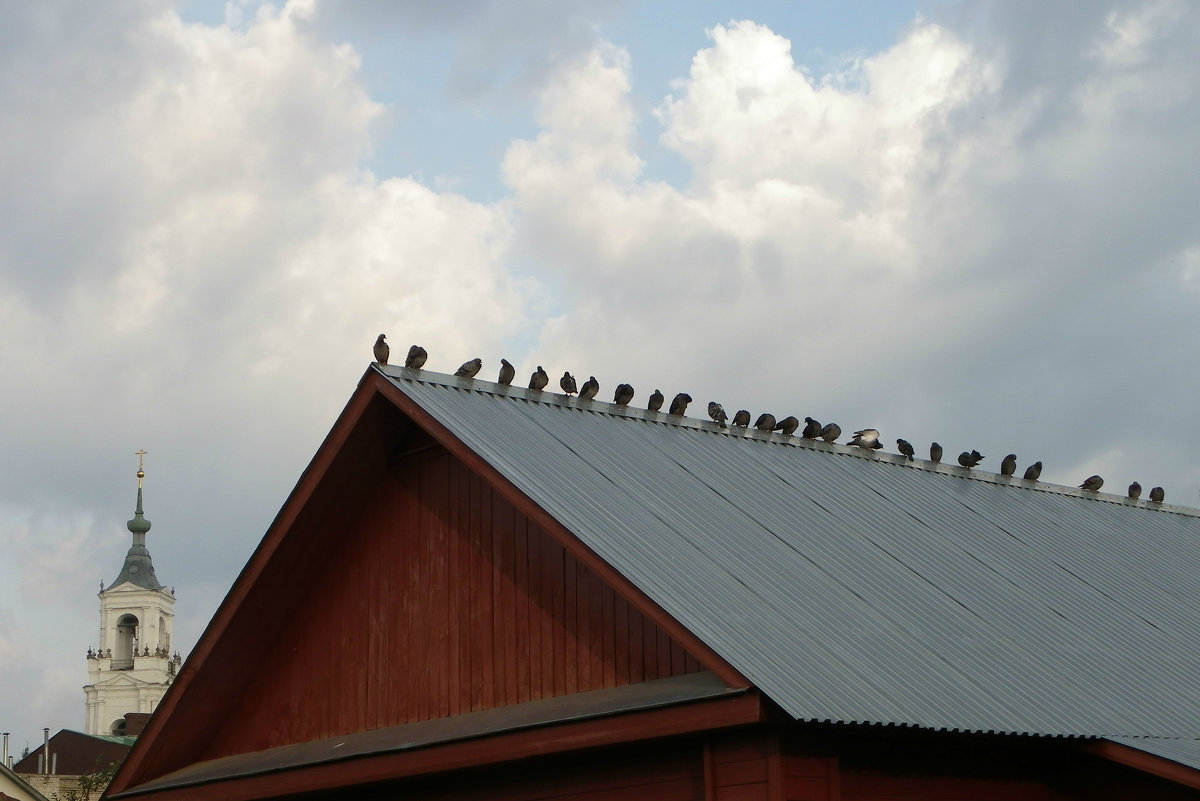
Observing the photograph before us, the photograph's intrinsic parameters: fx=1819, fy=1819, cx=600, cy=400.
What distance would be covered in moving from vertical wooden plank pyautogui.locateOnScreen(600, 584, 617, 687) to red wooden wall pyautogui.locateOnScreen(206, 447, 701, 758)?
12 mm

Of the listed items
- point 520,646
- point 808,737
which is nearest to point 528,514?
point 520,646

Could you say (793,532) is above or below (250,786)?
above

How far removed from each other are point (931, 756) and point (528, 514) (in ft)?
13.0

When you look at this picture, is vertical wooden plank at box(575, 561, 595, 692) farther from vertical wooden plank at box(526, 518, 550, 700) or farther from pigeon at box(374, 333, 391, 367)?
pigeon at box(374, 333, 391, 367)

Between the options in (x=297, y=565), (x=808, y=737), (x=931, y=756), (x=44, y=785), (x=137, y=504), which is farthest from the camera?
(x=137, y=504)

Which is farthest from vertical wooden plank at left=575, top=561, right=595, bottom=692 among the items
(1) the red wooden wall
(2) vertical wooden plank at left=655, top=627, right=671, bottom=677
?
(2) vertical wooden plank at left=655, top=627, right=671, bottom=677

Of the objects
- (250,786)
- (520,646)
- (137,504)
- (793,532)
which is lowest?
(250,786)

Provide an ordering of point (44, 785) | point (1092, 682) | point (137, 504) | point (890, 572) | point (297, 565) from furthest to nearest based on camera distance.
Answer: point (137, 504), point (44, 785), point (297, 565), point (890, 572), point (1092, 682)

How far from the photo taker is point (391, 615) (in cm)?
1823

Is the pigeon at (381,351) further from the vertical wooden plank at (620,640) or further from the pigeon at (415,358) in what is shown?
the vertical wooden plank at (620,640)

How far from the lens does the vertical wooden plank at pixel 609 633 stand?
50.6 ft

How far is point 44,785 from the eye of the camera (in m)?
70.7

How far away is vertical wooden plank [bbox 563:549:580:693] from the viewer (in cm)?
1584

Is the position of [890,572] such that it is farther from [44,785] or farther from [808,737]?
[44,785]
